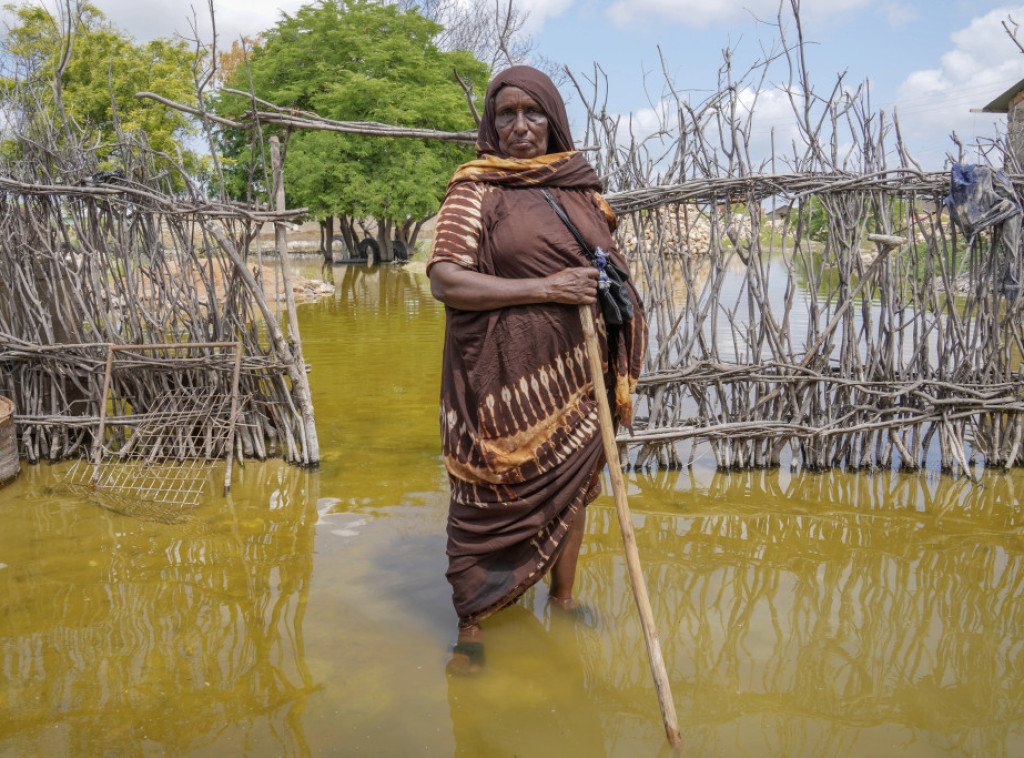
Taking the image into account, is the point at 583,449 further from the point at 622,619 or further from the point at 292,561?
the point at 292,561

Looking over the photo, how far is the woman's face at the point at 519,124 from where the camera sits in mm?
2354

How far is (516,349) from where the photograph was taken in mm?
2316

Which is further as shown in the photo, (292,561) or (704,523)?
(704,523)

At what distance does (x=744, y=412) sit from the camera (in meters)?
4.29

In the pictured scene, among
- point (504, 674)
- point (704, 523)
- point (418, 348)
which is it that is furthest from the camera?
point (418, 348)

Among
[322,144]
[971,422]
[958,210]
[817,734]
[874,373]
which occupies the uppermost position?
[322,144]

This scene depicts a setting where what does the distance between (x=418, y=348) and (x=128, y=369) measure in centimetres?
401

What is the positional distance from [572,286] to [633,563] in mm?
797

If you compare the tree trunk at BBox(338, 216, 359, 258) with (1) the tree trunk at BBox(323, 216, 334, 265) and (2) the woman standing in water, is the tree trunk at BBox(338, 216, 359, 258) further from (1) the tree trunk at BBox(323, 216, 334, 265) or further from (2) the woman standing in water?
(2) the woman standing in water

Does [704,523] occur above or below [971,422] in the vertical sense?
below


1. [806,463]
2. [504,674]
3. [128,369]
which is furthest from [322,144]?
[504,674]

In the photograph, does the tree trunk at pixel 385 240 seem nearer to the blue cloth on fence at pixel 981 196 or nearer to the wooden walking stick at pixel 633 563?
the blue cloth on fence at pixel 981 196

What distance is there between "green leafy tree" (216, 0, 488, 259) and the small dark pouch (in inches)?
701

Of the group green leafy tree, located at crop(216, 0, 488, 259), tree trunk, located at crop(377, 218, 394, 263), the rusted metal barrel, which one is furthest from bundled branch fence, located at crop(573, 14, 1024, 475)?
tree trunk, located at crop(377, 218, 394, 263)
